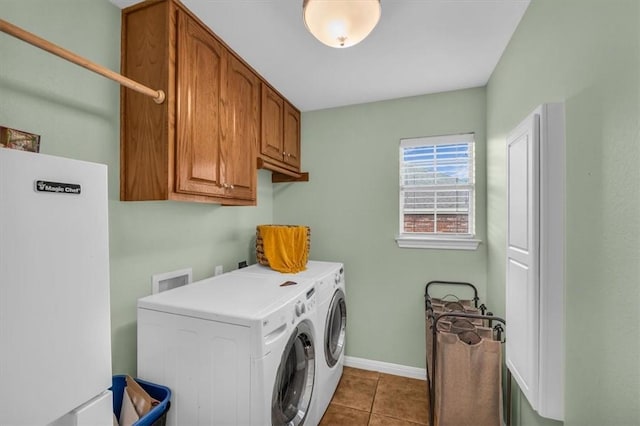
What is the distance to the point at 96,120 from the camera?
1.34 metres

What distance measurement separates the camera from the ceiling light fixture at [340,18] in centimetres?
106

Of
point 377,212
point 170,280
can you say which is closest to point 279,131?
point 377,212

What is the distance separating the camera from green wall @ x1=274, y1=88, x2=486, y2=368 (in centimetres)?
233

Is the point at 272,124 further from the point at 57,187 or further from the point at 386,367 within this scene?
the point at 386,367

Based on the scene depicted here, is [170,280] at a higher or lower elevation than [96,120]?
lower

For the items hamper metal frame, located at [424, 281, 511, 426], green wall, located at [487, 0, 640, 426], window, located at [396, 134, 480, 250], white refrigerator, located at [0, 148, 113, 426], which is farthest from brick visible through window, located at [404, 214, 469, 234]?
white refrigerator, located at [0, 148, 113, 426]

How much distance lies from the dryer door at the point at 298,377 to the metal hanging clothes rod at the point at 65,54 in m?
1.37

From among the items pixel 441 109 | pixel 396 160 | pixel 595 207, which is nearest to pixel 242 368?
pixel 595 207

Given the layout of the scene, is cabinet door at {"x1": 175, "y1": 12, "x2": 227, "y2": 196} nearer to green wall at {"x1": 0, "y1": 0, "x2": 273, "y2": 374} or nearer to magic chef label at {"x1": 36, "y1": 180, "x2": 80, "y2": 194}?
green wall at {"x1": 0, "y1": 0, "x2": 273, "y2": 374}

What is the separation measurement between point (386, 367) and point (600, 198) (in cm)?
221

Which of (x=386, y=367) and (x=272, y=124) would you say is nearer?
(x=272, y=124)

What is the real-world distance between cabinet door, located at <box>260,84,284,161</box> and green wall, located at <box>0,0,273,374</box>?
29.2 inches

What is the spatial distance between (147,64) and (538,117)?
5.92 ft

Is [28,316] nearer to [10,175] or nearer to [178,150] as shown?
[10,175]
